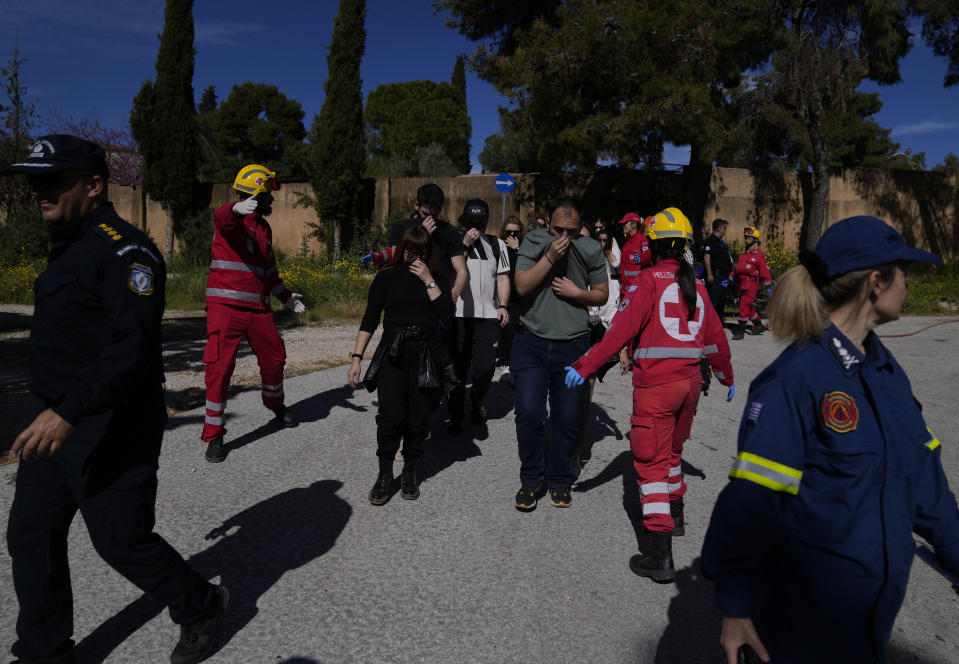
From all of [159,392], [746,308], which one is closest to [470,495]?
[159,392]

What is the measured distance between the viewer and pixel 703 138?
49.8ft

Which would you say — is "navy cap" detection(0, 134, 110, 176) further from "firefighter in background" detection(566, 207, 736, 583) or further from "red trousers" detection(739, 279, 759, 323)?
"red trousers" detection(739, 279, 759, 323)

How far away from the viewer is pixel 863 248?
177cm

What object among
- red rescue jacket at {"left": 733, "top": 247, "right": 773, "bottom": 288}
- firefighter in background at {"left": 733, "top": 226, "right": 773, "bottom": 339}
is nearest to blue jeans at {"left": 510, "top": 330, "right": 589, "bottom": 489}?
firefighter in background at {"left": 733, "top": 226, "right": 773, "bottom": 339}

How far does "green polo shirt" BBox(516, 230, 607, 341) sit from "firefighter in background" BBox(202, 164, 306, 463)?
203cm

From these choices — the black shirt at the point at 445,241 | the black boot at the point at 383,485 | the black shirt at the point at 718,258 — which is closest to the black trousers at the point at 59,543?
the black boot at the point at 383,485

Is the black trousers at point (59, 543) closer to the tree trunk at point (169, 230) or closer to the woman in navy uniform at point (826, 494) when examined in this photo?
the woman in navy uniform at point (826, 494)

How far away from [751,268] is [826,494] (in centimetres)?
1092

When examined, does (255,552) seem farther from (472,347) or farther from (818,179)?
(818,179)

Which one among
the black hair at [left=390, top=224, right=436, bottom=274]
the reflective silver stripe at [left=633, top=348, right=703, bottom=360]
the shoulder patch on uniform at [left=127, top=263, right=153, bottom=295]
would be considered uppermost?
the black hair at [left=390, top=224, right=436, bottom=274]

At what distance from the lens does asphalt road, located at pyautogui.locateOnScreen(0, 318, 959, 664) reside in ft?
9.66

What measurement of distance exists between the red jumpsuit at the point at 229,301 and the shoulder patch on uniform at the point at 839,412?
14.3 ft

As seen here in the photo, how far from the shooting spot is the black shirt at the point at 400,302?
14.9ft

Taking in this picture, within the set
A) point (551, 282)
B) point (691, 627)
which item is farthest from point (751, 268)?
point (691, 627)
